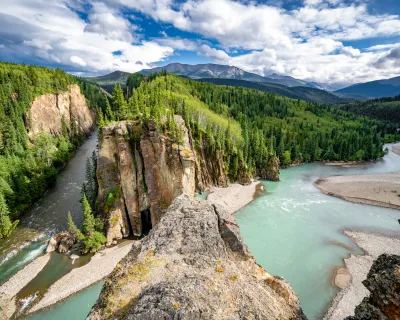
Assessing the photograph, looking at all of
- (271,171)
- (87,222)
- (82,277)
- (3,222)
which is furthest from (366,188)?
(3,222)

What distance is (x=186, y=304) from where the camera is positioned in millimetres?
8031

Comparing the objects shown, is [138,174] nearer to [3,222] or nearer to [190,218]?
[3,222]

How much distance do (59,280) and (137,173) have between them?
19.8m

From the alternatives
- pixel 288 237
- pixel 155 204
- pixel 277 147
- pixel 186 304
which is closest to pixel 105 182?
pixel 155 204

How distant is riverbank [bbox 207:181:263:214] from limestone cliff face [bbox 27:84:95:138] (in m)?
64.0

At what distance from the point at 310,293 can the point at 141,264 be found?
2931cm

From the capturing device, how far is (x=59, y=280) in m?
34.0

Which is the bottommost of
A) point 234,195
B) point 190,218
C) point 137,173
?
point 234,195

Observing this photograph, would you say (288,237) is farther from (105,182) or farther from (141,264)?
(141,264)

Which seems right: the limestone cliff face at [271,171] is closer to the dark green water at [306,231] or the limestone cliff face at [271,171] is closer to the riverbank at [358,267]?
the dark green water at [306,231]

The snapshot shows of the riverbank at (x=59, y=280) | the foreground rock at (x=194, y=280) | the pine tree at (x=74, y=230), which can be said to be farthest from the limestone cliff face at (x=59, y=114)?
the foreground rock at (x=194, y=280)

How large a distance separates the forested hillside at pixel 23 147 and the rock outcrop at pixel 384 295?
174ft

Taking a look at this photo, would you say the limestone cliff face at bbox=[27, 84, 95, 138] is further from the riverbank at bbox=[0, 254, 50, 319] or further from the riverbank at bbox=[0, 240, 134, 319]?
the riverbank at bbox=[0, 240, 134, 319]

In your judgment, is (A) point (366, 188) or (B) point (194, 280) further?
(A) point (366, 188)
